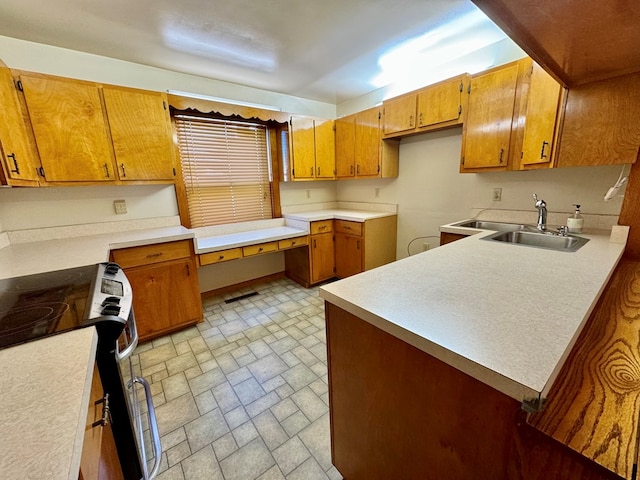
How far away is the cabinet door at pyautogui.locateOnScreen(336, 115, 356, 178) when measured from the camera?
3348 mm

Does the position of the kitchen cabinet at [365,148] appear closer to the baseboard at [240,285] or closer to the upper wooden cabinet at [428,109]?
the upper wooden cabinet at [428,109]

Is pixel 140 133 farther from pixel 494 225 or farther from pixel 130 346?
pixel 494 225

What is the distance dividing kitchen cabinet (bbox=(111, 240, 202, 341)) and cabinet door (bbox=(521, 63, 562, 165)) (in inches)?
109

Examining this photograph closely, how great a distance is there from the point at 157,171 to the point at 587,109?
309cm

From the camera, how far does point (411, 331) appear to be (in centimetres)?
72

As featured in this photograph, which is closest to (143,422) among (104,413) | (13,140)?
(104,413)

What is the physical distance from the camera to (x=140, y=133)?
2.20 m

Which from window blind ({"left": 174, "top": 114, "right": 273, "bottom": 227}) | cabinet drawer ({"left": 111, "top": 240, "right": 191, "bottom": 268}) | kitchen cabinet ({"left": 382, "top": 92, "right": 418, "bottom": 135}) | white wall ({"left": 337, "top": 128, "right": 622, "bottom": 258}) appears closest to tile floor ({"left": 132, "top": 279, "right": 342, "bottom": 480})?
cabinet drawer ({"left": 111, "top": 240, "right": 191, "bottom": 268})

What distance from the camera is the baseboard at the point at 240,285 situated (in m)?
3.14

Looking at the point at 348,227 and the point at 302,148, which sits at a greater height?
the point at 302,148

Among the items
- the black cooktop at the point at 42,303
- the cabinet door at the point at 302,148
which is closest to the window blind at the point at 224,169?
the cabinet door at the point at 302,148

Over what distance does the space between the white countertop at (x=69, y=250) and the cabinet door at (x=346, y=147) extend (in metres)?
2.08

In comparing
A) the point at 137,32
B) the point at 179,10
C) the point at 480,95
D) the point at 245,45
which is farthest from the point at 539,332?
the point at 137,32

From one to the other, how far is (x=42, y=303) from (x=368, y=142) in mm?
3061
